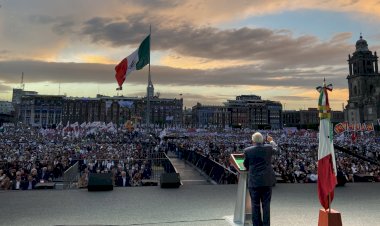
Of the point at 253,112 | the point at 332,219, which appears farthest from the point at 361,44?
the point at 332,219

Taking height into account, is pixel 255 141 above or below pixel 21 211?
above

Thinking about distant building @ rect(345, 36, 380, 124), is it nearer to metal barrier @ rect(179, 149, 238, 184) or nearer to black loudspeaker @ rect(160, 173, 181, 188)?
metal barrier @ rect(179, 149, 238, 184)

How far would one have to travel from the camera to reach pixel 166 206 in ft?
28.8

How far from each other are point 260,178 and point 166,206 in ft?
12.7

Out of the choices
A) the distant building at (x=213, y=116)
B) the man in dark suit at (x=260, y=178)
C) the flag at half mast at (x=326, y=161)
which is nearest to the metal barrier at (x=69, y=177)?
the man in dark suit at (x=260, y=178)

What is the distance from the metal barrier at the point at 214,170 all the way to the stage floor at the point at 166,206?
1.82 metres

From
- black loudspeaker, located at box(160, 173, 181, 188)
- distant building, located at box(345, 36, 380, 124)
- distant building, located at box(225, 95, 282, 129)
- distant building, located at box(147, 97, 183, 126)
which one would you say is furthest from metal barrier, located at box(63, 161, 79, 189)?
distant building, located at box(225, 95, 282, 129)

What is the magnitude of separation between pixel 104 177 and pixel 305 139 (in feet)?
127

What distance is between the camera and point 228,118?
562 feet

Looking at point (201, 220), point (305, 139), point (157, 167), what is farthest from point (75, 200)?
point (305, 139)

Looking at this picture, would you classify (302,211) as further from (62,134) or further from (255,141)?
(62,134)

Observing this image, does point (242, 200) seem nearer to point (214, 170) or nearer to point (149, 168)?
point (214, 170)

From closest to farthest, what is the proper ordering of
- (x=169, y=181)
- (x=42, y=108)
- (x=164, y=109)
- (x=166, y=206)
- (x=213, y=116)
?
(x=166, y=206), (x=169, y=181), (x=42, y=108), (x=164, y=109), (x=213, y=116)

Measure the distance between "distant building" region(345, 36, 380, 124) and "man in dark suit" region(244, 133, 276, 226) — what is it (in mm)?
118295
